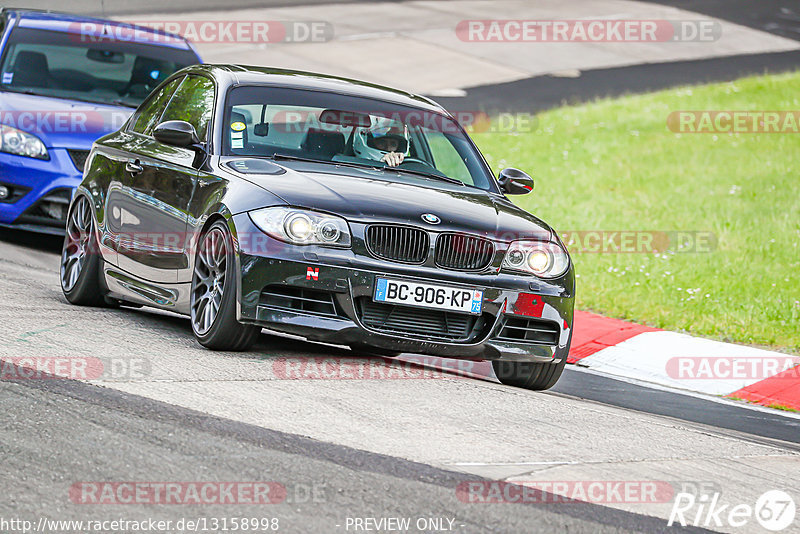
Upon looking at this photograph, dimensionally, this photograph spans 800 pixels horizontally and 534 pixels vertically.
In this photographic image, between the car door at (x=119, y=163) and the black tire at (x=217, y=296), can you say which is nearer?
the black tire at (x=217, y=296)

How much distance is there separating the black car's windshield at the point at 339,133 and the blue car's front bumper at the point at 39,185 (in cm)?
364

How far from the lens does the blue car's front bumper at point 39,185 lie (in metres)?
11.2

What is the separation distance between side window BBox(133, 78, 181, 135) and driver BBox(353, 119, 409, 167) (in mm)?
1528

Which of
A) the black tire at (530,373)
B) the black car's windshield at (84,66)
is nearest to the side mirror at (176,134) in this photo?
the black tire at (530,373)

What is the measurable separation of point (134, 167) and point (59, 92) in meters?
4.27

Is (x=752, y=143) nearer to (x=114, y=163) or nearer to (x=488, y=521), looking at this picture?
(x=114, y=163)

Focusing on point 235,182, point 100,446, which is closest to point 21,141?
point 235,182

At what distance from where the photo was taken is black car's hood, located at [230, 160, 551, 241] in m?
6.94

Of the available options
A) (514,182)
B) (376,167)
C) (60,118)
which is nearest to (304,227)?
(376,167)

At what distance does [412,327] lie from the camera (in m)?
6.98

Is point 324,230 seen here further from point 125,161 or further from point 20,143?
point 20,143

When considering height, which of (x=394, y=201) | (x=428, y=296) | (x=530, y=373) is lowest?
(x=530, y=373)

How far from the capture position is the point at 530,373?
25.3 ft

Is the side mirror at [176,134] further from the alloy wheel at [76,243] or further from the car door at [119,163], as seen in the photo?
the alloy wheel at [76,243]
